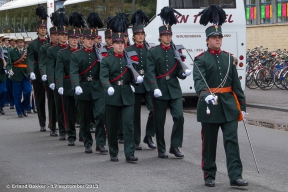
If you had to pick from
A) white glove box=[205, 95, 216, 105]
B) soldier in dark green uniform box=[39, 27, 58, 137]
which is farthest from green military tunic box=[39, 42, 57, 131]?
white glove box=[205, 95, 216, 105]

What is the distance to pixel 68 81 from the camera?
12.2m

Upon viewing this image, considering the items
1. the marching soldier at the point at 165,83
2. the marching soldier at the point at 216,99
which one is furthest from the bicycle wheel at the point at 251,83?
the marching soldier at the point at 216,99

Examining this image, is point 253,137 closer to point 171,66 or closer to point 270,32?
point 171,66

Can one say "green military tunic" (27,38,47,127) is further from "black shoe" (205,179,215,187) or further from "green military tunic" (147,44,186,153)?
"black shoe" (205,179,215,187)

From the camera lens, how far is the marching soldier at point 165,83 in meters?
10.5

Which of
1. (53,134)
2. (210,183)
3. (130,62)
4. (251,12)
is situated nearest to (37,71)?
(53,134)

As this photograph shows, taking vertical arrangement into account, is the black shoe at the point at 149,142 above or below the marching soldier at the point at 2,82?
below

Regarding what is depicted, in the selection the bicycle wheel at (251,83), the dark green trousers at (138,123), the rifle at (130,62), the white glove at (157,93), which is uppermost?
the rifle at (130,62)

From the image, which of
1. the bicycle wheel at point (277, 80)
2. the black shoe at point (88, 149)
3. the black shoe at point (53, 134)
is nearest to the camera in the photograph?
the black shoe at point (88, 149)

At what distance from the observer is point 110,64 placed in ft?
33.7

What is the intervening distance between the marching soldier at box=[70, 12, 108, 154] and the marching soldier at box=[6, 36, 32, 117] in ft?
19.6

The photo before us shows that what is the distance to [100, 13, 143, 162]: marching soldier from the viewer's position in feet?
33.4

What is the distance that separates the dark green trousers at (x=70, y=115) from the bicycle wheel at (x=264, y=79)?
448 inches

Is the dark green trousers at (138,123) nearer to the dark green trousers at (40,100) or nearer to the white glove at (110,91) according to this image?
the white glove at (110,91)
